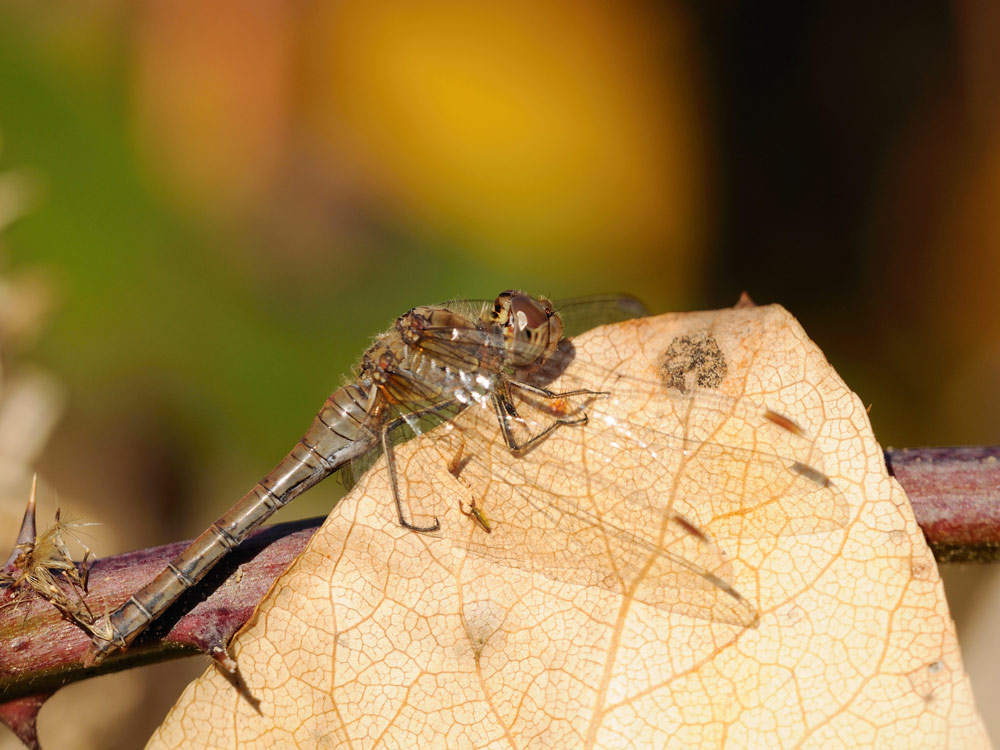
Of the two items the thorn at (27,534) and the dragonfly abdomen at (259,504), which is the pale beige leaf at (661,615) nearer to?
the dragonfly abdomen at (259,504)

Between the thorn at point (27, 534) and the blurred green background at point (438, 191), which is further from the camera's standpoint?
the blurred green background at point (438, 191)

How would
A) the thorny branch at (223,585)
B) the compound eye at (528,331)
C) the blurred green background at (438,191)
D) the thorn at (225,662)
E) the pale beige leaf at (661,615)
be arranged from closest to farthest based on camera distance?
the pale beige leaf at (661,615) → the thorn at (225,662) → the thorny branch at (223,585) → the compound eye at (528,331) → the blurred green background at (438,191)

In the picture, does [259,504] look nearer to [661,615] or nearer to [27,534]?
[27,534]

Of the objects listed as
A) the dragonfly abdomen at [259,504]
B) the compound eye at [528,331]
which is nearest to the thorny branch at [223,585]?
the dragonfly abdomen at [259,504]

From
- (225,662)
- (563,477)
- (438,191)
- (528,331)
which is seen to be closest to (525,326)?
(528,331)

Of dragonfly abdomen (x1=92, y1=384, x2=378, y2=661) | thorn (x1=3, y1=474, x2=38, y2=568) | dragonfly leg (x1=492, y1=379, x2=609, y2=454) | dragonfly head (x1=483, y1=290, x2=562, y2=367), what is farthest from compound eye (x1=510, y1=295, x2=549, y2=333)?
thorn (x1=3, y1=474, x2=38, y2=568)

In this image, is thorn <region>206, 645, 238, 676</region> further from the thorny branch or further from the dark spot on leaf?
the dark spot on leaf
